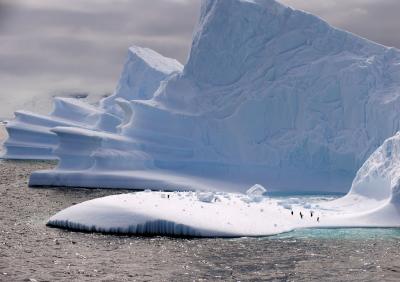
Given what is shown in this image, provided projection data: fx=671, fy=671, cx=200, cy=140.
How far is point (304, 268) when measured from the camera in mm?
21875

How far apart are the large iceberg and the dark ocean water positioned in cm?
1818

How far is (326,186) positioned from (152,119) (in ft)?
46.2

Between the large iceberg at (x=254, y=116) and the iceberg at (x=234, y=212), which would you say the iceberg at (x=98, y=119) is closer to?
the large iceberg at (x=254, y=116)

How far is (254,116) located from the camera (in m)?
49.8

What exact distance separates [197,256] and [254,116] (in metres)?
27.0

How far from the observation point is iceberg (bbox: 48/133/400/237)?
2845cm

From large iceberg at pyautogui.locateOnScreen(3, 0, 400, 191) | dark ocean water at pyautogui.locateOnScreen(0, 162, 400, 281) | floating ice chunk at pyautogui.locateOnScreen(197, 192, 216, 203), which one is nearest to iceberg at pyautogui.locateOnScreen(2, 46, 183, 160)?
large iceberg at pyautogui.locateOnScreen(3, 0, 400, 191)

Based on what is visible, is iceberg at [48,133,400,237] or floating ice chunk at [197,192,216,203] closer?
iceberg at [48,133,400,237]

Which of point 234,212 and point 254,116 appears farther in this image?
point 254,116

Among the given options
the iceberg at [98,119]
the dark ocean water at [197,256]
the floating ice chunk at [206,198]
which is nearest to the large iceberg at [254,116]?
the floating ice chunk at [206,198]

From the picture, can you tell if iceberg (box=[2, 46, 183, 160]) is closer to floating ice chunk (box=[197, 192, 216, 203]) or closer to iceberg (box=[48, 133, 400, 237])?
iceberg (box=[48, 133, 400, 237])

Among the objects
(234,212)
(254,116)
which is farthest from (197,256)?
(254,116)

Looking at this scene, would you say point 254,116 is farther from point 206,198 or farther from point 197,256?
point 197,256

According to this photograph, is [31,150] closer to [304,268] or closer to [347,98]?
[347,98]
